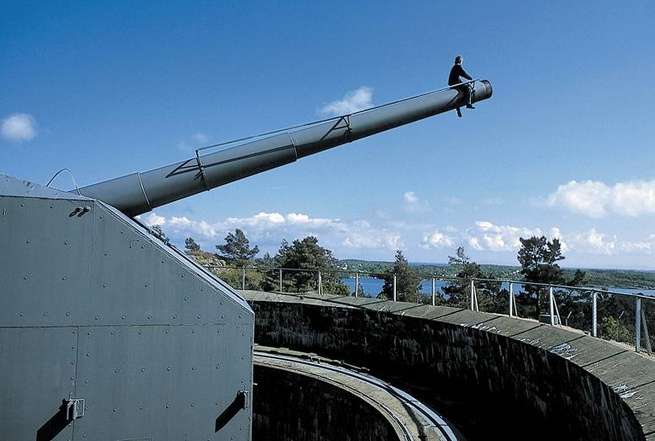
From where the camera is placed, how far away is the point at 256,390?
1138 cm

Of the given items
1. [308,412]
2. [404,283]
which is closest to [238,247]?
[404,283]

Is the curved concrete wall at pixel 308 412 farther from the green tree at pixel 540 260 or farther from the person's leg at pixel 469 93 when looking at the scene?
the green tree at pixel 540 260

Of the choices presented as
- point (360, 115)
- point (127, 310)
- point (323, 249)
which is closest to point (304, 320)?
point (360, 115)

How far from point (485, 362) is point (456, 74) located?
4.81m

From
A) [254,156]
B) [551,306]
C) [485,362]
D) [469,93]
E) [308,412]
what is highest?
[469,93]

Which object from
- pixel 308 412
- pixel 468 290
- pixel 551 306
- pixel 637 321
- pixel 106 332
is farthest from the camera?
pixel 468 290

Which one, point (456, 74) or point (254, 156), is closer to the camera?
point (254, 156)

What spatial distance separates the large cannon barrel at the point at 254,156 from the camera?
595 cm

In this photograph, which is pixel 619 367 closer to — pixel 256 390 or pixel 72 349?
pixel 72 349

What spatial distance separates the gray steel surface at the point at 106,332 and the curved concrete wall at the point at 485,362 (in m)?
3.55

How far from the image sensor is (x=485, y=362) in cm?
842

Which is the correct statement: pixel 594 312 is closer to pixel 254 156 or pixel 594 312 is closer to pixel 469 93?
pixel 469 93

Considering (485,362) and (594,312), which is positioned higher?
(594,312)

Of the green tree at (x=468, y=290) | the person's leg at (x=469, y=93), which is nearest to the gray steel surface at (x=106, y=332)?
the person's leg at (x=469, y=93)
